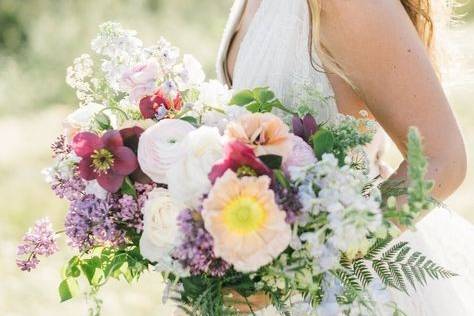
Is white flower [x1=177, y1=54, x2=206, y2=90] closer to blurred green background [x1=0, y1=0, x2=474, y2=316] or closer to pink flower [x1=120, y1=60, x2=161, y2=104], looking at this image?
pink flower [x1=120, y1=60, x2=161, y2=104]

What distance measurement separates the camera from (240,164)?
5.64 ft

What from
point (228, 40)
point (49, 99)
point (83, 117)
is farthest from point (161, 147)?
point (49, 99)

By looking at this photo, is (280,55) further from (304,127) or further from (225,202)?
(225,202)

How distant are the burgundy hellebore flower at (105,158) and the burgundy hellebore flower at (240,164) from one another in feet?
0.76

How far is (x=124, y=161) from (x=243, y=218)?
322 millimetres

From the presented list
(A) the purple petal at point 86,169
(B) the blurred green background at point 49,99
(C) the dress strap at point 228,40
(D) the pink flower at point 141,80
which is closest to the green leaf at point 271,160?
(A) the purple petal at point 86,169

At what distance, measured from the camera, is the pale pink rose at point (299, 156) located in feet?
5.88

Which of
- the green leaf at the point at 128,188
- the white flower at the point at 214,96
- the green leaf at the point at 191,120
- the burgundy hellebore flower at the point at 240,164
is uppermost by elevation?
the white flower at the point at 214,96

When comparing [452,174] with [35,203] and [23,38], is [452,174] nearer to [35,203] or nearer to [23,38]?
[35,203]

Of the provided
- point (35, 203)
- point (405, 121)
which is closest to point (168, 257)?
point (405, 121)

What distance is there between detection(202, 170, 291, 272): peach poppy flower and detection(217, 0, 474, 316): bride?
237 millimetres

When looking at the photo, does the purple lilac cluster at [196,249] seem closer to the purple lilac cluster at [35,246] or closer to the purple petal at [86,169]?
the purple petal at [86,169]

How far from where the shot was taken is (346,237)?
1.64m

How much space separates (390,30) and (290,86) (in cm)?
34
